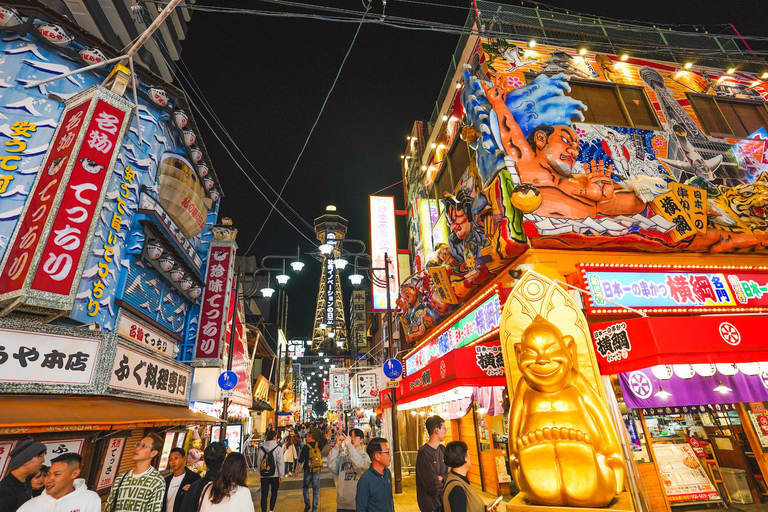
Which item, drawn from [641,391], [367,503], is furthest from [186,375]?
[641,391]

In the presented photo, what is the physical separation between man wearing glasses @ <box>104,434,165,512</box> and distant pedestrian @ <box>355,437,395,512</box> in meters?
2.43

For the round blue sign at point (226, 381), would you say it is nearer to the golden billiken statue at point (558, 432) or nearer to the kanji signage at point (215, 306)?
the kanji signage at point (215, 306)

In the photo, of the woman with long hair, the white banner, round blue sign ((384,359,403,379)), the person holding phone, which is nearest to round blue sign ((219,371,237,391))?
round blue sign ((384,359,403,379))

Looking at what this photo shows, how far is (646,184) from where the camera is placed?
30.5 ft

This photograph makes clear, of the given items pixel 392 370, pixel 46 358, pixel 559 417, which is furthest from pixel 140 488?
pixel 392 370

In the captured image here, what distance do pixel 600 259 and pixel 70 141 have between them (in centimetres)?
1180

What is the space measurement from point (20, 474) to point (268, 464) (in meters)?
5.81

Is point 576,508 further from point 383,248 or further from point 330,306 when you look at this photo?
point 330,306

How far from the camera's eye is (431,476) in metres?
5.22

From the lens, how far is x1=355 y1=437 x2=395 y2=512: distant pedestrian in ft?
13.8

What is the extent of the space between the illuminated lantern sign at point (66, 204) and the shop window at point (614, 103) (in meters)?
11.5

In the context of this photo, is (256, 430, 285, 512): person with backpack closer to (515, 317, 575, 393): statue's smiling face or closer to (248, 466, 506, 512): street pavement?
(248, 466, 506, 512): street pavement

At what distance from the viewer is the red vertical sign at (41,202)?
20.0ft

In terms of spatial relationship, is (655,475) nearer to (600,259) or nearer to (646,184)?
(600,259)
